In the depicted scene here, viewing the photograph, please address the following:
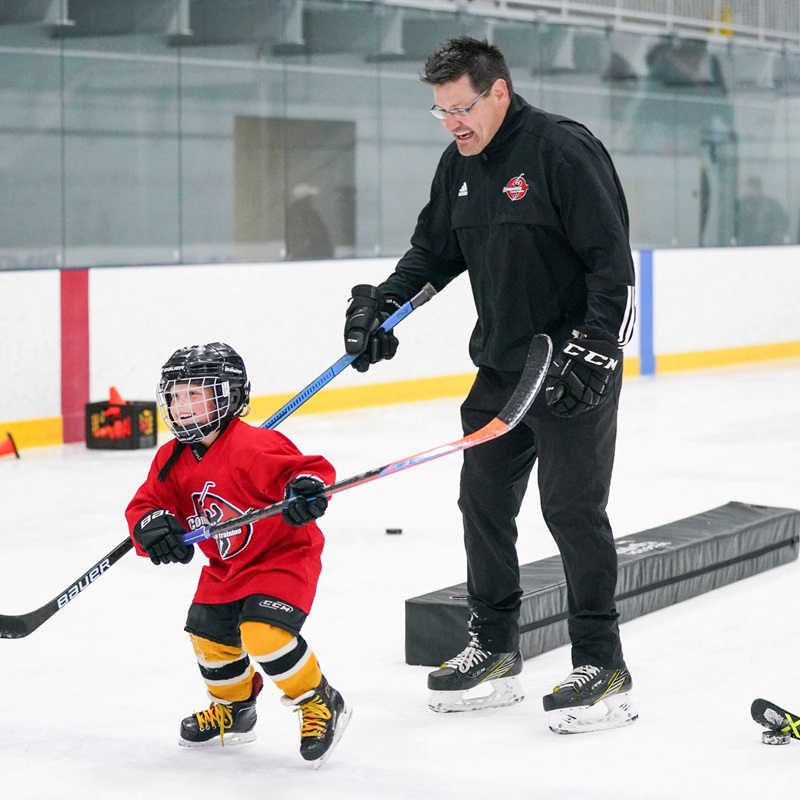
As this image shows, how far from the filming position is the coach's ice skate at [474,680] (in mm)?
3105

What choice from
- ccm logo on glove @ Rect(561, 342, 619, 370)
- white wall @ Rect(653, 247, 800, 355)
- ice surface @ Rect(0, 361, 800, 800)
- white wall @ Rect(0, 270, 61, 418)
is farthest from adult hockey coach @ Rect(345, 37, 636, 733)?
white wall @ Rect(653, 247, 800, 355)

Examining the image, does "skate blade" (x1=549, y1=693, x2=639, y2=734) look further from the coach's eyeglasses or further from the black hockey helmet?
the coach's eyeglasses

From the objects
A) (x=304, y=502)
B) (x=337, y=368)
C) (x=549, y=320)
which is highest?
(x=549, y=320)

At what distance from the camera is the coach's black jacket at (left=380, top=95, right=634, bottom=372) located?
9.38 ft

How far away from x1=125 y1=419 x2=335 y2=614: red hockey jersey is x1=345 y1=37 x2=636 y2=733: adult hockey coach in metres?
0.46

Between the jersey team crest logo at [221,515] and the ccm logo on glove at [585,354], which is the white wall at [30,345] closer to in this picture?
the jersey team crest logo at [221,515]

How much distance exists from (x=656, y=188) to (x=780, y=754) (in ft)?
31.4

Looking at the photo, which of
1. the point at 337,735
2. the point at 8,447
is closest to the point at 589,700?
the point at 337,735

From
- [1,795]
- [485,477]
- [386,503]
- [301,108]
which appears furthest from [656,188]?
[1,795]

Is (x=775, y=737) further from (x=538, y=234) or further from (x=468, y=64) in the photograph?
(x=468, y=64)

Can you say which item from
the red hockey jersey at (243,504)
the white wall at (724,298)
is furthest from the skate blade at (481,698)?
the white wall at (724,298)

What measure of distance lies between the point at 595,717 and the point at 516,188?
0.99 m

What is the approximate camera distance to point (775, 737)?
282cm

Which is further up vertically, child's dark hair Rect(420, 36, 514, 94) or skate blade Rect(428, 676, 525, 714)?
child's dark hair Rect(420, 36, 514, 94)
